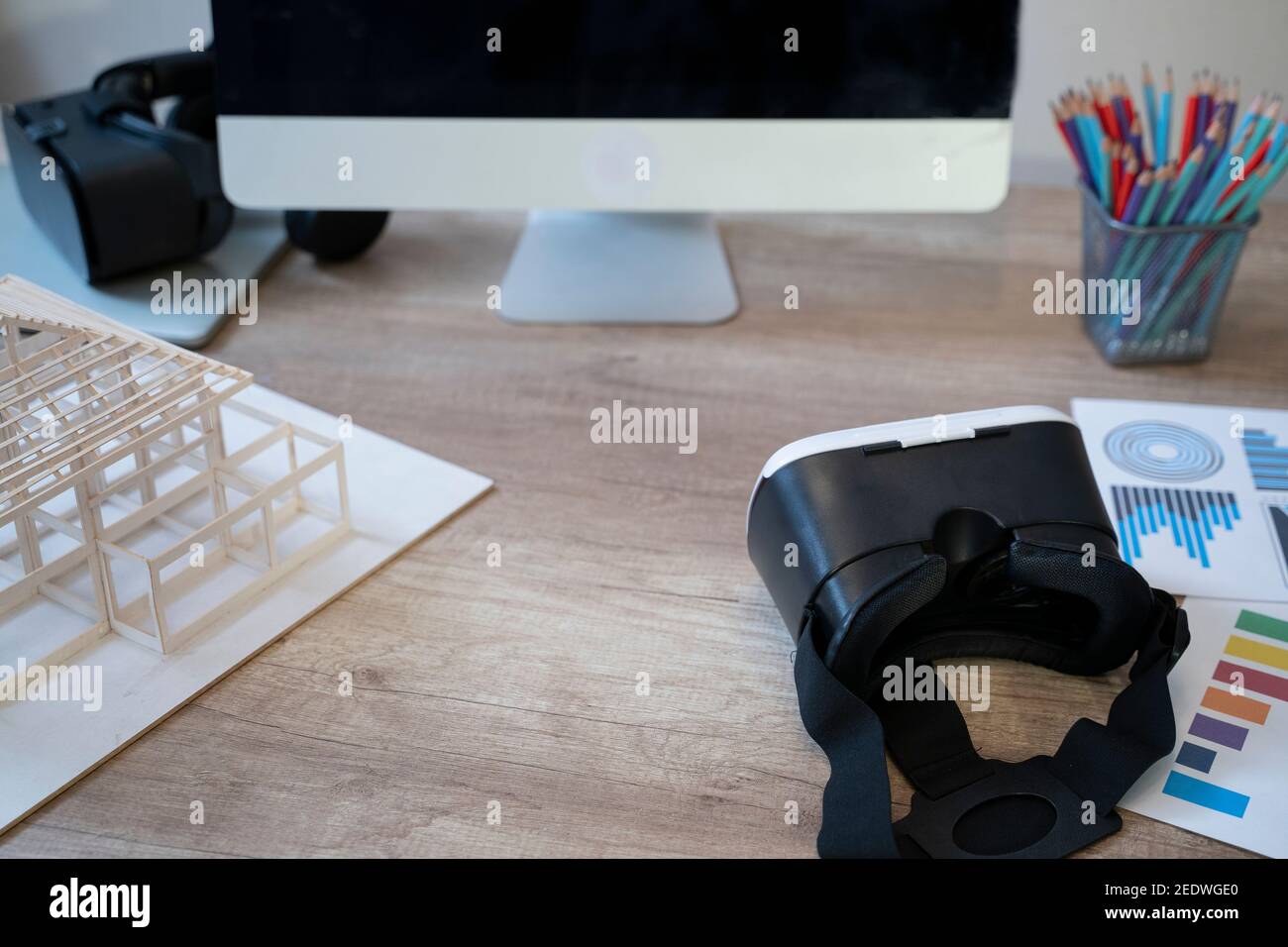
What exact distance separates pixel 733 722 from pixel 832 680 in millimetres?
63

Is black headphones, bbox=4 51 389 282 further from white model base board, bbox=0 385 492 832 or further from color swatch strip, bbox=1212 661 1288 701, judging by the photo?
color swatch strip, bbox=1212 661 1288 701

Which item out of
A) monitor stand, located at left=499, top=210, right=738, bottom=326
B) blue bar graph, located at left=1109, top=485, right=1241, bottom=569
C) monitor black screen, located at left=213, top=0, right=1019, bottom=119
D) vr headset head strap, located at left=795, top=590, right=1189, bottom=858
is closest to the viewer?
vr headset head strap, located at left=795, top=590, right=1189, bottom=858

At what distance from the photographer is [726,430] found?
81cm

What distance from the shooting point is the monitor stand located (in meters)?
0.93

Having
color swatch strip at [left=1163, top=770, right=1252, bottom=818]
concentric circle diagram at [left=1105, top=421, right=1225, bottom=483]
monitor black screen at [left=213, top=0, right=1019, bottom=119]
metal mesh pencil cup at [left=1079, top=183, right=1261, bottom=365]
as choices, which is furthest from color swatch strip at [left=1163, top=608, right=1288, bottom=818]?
monitor black screen at [left=213, top=0, right=1019, bottom=119]

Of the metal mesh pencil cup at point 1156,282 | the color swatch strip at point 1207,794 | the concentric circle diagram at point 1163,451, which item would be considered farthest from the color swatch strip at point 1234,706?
the metal mesh pencil cup at point 1156,282

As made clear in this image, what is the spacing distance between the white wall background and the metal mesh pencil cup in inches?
12.6

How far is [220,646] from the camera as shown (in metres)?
0.61

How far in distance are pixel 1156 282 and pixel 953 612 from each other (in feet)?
1.29

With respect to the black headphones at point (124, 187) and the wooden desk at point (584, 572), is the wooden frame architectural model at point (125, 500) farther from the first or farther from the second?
the black headphones at point (124, 187)

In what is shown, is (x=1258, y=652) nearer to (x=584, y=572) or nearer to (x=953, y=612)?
(x=953, y=612)

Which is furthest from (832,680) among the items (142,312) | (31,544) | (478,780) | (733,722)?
(142,312)
